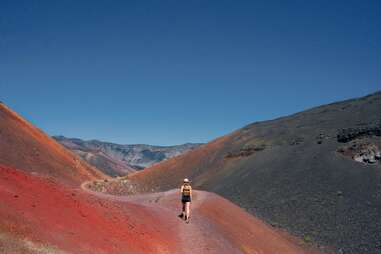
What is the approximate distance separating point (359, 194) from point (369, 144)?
26.2 ft

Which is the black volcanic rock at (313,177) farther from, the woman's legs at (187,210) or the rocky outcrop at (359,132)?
the woman's legs at (187,210)

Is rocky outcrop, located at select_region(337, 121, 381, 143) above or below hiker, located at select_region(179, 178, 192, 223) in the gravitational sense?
above

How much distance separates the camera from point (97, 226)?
1428cm

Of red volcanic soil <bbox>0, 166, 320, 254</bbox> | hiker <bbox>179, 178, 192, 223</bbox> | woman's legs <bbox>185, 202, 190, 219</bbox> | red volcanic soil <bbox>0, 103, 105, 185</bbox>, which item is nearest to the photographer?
red volcanic soil <bbox>0, 166, 320, 254</bbox>

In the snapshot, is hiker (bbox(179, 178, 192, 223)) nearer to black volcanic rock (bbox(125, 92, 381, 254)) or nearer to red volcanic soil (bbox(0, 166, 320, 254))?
red volcanic soil (bbox(0, 166, 320, 254))

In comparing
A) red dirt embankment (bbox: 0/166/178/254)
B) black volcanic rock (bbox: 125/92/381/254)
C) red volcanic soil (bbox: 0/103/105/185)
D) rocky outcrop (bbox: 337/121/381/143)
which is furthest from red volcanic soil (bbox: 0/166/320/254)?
red volcanic soil (bbox: 0/103/105/185)

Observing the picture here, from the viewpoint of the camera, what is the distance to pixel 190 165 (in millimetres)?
69375

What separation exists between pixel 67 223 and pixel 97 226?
4.08 feet

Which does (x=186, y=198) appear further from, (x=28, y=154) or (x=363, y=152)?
(x=28, y=154)

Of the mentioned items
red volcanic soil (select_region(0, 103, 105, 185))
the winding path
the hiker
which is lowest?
the winding path

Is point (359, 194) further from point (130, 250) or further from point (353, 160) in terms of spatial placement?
point (130, 250)

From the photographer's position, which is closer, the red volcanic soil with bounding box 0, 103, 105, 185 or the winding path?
the winding path

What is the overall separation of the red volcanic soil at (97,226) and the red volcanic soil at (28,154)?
25.2m

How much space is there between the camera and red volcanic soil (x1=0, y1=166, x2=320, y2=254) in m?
11.4
